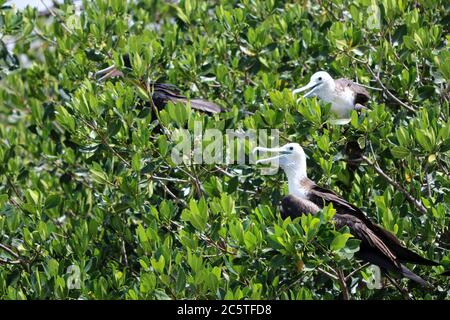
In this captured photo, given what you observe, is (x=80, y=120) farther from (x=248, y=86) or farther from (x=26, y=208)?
(x=248, y=86)

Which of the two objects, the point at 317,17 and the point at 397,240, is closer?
the point at 397,240

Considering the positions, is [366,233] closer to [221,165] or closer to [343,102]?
[221,165]

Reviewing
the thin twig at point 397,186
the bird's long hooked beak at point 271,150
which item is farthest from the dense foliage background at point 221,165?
the bird's long hooked beak at point 271,150

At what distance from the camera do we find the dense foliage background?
19.9 ft

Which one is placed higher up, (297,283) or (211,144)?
(211,144)

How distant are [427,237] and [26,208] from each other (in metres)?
2.56

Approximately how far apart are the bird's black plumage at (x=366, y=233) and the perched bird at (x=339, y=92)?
3.22 feet

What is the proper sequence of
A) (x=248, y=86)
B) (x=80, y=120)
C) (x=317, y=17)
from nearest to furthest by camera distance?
1. (x=80, y=120)
2. (x=248, y=86)
3. (x=317, y=17)

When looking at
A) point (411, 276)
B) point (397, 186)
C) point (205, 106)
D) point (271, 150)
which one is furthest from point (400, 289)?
point (205, 106)

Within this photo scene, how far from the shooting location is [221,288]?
19.1 ft

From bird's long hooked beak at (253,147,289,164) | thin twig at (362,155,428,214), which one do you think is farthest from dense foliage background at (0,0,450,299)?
bird's long hooked beak at (253,147,289,164)

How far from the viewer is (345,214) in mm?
6418
